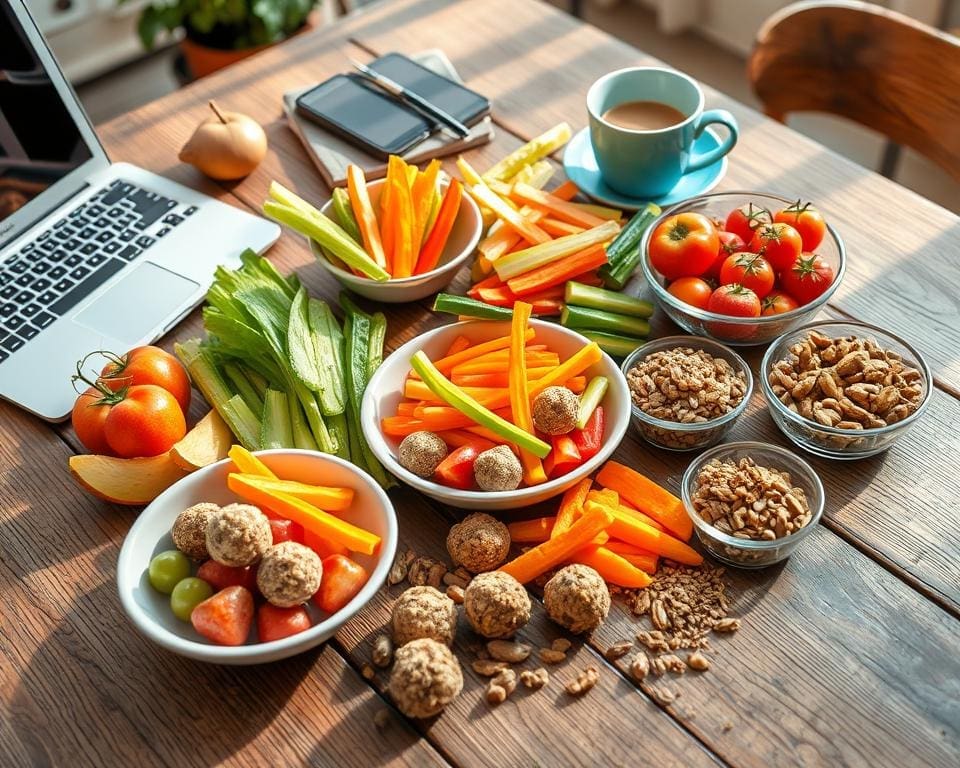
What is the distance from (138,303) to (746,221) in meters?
1.13

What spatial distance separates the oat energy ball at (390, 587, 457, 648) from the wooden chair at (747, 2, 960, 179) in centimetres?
150

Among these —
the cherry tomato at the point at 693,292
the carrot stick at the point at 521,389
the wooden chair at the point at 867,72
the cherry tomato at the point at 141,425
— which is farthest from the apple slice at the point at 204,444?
the wooden chair at the point at 867,72

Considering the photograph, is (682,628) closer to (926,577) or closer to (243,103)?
(926,577)

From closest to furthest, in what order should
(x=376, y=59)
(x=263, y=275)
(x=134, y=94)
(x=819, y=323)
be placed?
(x=819, y=323), (x=263, y=275), (x=376, y=59), (x=134, y=94)

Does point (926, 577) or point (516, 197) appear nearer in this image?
point (926, 577)

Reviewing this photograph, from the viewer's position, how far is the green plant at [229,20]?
134 inches

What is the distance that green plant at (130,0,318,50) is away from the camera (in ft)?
11.2

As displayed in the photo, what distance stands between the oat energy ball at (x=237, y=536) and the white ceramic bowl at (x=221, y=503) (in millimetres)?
110

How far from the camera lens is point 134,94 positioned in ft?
14.4

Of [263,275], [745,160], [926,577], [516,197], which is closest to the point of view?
[926,577]

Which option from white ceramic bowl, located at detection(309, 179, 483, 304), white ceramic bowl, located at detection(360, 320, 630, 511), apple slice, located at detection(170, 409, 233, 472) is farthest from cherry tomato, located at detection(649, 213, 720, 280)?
apple slice, located at detection(170, 409, 233, 472)

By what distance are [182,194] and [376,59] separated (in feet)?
1.90

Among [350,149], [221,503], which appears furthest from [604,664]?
[350,149]

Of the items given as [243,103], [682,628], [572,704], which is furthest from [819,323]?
[243,103]
